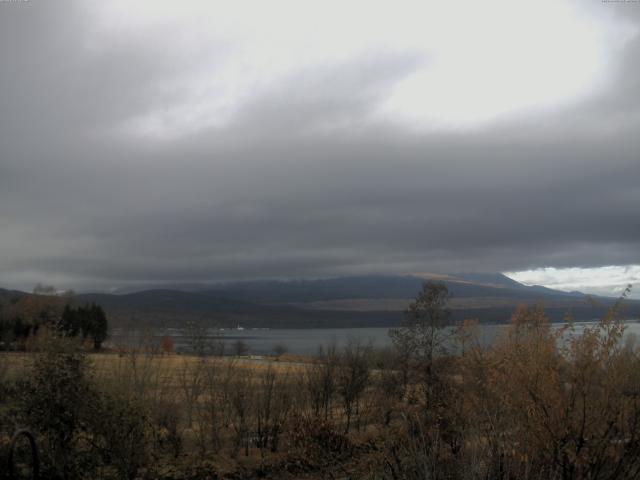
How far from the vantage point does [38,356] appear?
1358 centimetres

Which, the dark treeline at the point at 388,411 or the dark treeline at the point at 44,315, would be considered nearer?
the dark treeline at the point at 388,411

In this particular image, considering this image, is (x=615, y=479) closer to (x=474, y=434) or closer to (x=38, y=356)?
(x=474, y=434)

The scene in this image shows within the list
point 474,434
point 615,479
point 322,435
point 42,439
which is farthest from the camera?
point 322,435

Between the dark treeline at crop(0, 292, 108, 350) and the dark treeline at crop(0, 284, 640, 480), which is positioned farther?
the dark treeline at crop(0, 292, 108, 350)

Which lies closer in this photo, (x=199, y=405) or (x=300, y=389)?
(x=199, y=405)

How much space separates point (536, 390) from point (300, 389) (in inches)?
607

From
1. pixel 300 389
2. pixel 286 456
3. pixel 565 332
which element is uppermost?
pixel 565 332

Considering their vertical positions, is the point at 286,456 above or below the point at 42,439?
below

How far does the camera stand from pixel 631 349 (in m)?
10.8

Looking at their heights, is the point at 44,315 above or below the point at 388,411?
above

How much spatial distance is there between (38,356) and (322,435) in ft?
33.9

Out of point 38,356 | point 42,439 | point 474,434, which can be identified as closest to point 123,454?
point 42,439

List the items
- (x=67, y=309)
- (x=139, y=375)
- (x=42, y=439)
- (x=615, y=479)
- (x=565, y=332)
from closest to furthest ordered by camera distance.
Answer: (x=615, y=479) < (x=565, y=332) < (x=42, y=439) < (x=139, y=375) < (x=67, y=309)

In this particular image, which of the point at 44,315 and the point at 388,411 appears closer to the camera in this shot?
the point at 388,411
